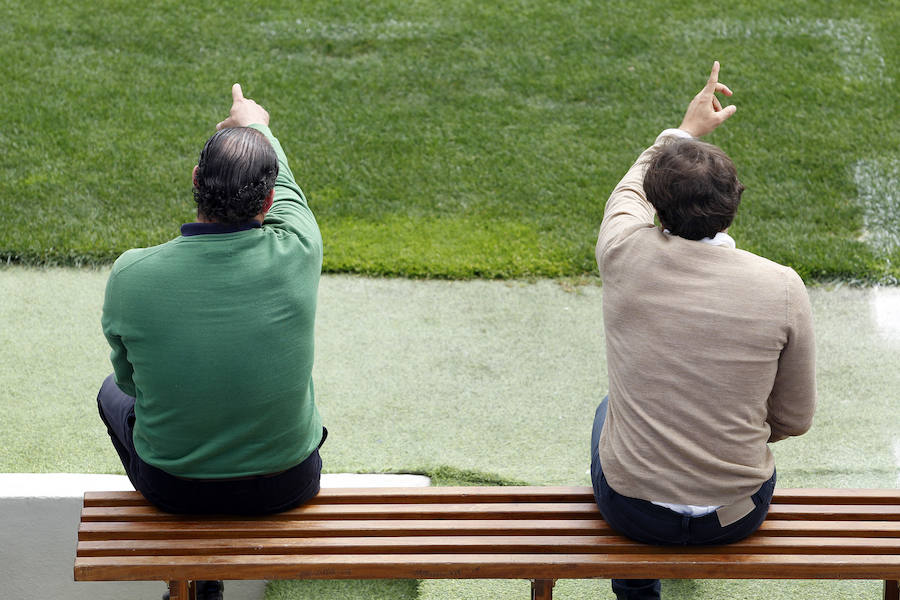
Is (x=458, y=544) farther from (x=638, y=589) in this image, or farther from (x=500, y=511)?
(x=638, y=589)

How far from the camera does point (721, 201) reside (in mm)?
2656

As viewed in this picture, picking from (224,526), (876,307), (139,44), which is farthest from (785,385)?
(139,44)

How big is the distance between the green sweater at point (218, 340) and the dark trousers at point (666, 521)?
882 millimetres

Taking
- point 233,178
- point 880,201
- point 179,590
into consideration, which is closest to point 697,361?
point 233,178

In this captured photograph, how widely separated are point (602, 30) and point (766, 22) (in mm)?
1257

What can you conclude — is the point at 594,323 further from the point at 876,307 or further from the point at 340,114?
the point at 340,114

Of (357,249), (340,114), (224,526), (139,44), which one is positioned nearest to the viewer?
(224,526)

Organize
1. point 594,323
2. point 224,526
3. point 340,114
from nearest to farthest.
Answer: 1. point 224,526
2. point 594,323
3. point 340,114

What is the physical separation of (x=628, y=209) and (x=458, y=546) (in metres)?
1.04

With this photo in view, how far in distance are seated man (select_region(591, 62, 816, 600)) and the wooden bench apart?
14 centimetres

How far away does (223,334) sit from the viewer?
2654mm

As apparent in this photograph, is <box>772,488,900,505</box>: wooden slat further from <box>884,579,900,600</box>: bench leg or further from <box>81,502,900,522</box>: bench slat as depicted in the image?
<box>884,579,900,600</box>: bench leg

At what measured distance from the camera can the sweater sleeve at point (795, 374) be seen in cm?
260

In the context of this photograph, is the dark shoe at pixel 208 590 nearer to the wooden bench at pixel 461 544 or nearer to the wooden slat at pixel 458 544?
the wooden bench at pixel 461 544
